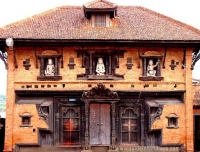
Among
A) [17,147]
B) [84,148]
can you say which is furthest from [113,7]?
[17,147]

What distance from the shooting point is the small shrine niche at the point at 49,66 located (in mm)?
19609

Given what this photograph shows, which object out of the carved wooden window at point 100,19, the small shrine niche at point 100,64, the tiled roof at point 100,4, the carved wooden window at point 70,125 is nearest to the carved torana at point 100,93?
the small shrine niche at point 100,64

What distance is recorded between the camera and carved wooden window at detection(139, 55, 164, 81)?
1973 centimetres

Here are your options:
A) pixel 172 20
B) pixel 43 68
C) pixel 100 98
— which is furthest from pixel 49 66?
pixel 172 20

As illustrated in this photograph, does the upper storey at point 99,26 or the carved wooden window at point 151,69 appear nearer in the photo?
the upper storey at point 99,26

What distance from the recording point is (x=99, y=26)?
20.8 meters

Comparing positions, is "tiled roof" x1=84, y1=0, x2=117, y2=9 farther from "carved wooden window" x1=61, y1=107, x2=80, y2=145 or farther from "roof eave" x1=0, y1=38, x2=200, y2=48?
"carved wooden window" x1=61, y1=107, x2=80, y2=145

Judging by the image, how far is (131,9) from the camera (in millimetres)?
23578

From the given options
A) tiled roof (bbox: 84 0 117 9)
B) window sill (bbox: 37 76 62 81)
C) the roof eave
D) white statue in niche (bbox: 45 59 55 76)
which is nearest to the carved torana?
window sill (bbox: 37 76 62 81)

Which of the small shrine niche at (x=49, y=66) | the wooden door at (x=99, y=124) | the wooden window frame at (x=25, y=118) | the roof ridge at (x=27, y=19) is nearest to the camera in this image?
the wooden window frame at (x=25, y=118)

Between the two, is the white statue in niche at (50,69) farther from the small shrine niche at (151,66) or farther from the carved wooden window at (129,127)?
the small shrine niche at (151,66)

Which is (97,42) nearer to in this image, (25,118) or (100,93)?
(100,93)

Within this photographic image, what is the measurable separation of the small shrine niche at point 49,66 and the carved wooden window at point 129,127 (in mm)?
4140

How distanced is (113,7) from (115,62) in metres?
3.25
